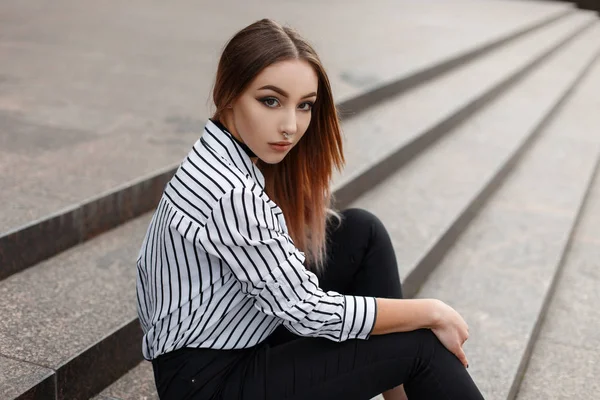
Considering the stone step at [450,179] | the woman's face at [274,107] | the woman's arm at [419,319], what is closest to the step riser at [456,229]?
the stone step at [450,179]

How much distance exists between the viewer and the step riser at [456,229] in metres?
3.46

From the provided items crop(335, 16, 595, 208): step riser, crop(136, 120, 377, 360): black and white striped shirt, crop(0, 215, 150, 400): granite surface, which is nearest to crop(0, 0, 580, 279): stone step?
crop(0, 215, 150, 400): granite surface

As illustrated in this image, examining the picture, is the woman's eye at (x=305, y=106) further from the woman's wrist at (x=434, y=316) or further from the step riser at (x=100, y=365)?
the step riser at (x=100, y=365)

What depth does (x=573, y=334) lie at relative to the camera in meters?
3.42

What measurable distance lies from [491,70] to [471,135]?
6.75 feet

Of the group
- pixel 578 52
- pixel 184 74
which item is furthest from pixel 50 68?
pixel 578 52

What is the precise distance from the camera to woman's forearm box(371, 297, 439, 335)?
6.33ft

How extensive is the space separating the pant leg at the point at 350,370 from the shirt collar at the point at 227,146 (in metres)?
0.46

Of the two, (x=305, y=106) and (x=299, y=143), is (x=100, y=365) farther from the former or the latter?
(x=305, y=106)

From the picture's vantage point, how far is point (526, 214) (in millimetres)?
4617

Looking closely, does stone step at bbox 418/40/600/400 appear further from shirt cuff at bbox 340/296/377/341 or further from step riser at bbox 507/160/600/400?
shirt cuff at bbox 340/296/377/341

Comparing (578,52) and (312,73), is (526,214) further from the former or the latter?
(578,52)

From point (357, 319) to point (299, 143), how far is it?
1.70 ft

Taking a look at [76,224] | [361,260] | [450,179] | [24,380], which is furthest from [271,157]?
[450,179]
